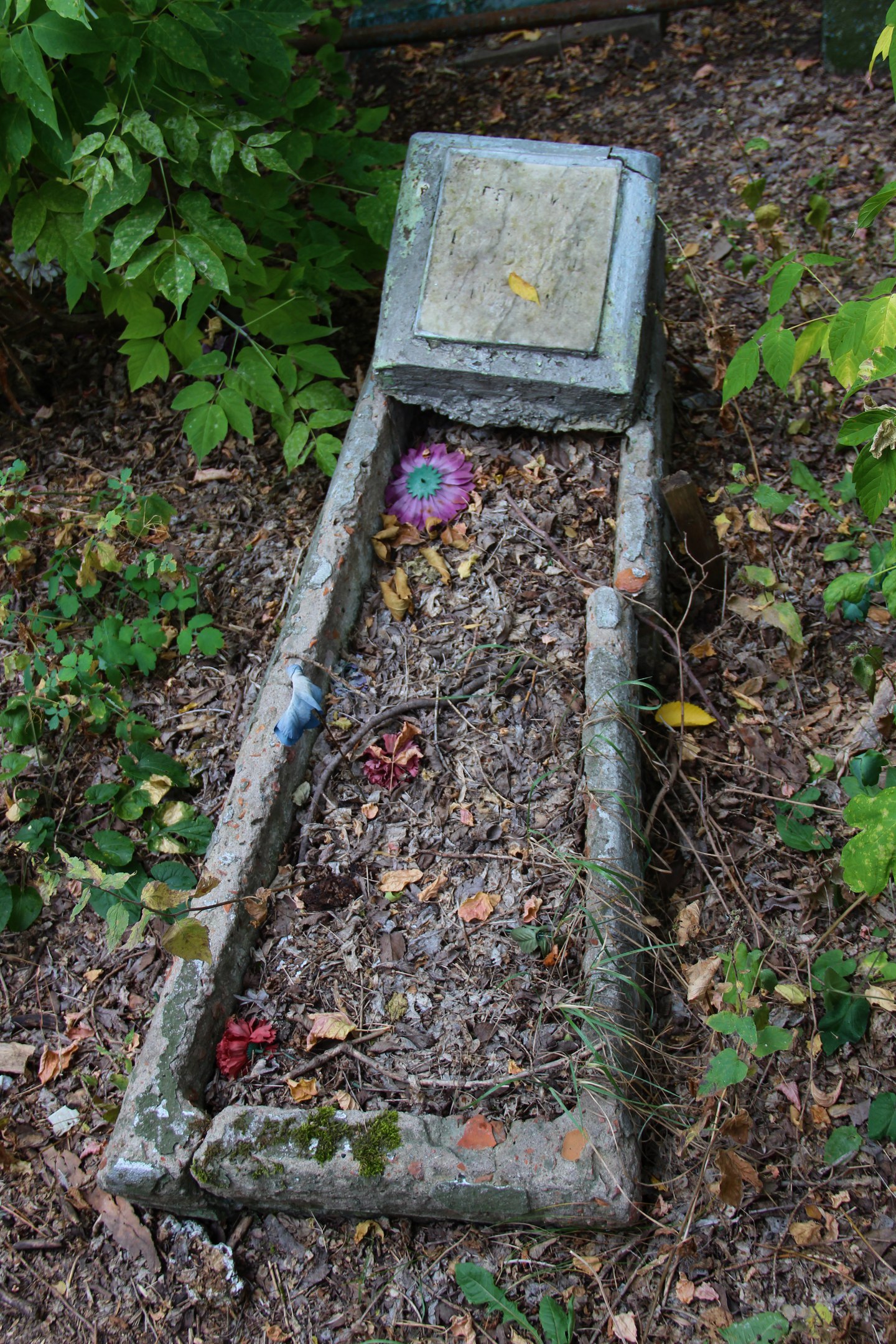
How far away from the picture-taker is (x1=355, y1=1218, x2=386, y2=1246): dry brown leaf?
6.67ft

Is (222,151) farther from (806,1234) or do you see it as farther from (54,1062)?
(806,1234)

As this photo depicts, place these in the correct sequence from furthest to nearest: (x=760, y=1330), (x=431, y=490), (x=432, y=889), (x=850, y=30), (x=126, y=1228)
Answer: (x=850, y=30) < (x=431, y=490) < (x=432, y=889) < (x=126, y=1228) < (x=760, y=1330)

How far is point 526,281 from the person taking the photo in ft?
9.62

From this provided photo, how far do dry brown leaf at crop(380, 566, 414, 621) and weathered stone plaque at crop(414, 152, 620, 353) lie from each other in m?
0.74

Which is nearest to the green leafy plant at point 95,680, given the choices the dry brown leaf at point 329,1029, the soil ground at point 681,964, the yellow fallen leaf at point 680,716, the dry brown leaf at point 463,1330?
the soil ground at point 681,964

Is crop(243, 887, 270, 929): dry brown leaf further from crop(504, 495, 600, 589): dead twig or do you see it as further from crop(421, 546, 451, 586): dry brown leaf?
crop(504, 495, 600, 589): dead twig

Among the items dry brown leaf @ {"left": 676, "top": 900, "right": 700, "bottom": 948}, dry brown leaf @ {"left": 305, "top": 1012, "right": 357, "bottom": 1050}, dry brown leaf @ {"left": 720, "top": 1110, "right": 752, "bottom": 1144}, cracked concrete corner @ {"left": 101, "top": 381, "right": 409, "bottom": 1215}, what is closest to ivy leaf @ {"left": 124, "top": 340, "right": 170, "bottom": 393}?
cracked concrete corner @ {"left": 101, "top": 381, "right": 409, "bottom": 1215}

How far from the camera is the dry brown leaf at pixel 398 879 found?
238 cm

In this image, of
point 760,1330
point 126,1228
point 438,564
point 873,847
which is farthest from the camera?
point 438,564

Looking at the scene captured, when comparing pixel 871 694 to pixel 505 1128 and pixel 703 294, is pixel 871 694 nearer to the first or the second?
pixel 505 1128

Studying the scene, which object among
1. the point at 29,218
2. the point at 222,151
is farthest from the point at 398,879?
the point at 29,218

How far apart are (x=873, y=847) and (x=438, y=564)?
1594 mm

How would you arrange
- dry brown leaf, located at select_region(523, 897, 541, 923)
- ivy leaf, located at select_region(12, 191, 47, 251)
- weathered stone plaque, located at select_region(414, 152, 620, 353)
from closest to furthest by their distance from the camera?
dry brown leaf, located at select_region(523, 897, 541, 923) → ivy leaf, located at select_region(12, 191, 47, 251) → weathered stone plaque, located at select_region(414, 152, 620, 353)

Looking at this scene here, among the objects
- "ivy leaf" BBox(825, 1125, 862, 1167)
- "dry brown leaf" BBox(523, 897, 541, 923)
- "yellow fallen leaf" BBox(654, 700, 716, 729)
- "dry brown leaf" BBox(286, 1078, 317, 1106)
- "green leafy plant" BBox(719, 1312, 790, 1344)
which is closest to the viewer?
"green leafy plant" BBox(719, 1312, 790, 1344)
